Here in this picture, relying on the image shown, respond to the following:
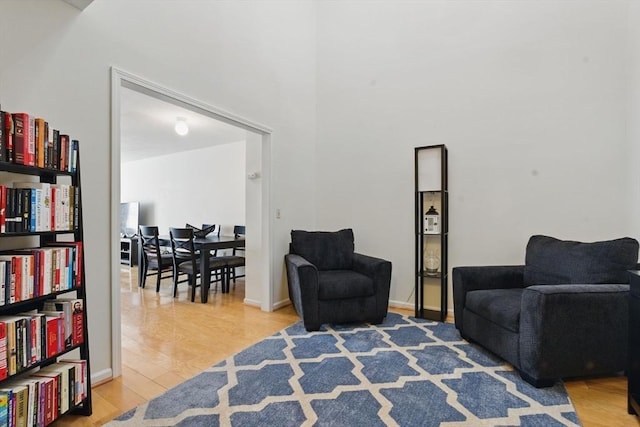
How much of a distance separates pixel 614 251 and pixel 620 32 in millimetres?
1862

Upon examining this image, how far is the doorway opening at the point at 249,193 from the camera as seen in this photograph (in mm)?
2000

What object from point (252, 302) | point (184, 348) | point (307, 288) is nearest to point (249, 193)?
point (252, 302)

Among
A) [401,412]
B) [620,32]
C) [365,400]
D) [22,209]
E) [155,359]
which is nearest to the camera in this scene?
[22,209]

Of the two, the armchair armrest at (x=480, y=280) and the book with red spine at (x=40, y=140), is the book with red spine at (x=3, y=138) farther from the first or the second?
the armchair armrest at (x=480, y=280)

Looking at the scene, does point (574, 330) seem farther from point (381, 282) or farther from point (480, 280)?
point (381, 282)

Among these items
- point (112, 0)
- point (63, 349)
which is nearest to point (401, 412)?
point (63, 349)

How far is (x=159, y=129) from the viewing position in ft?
16.3

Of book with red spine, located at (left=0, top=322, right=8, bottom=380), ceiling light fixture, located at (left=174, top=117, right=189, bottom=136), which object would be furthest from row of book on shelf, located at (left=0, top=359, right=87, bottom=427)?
ceiling light fixture, located at (left=174, top=117, right=189, bottom=136)

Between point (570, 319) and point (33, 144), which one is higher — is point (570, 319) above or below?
below

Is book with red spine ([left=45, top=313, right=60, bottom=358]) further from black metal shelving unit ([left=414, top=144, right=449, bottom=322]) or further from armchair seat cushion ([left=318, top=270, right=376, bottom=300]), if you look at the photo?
black metal shelving unit ([left=414, top=144, right=449, bottom=322])

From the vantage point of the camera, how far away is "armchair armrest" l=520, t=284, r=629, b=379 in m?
1.84

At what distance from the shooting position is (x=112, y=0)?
201cm

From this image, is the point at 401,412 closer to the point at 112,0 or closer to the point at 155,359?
the point at 155,359

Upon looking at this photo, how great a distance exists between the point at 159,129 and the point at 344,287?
400 centimetres
